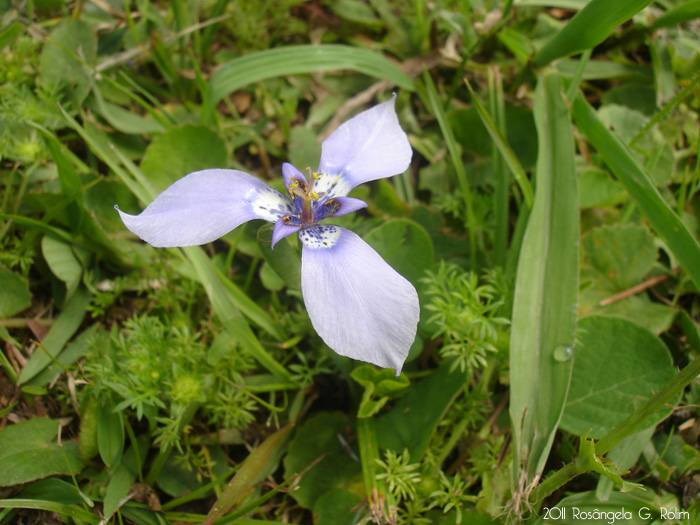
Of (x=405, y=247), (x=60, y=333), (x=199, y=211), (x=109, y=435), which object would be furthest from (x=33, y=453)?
(x=405, y=247)

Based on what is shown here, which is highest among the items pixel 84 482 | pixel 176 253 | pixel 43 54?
pixel 43 54

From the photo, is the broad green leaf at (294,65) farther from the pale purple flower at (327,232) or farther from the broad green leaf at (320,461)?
the broad green leaf at (320,461)

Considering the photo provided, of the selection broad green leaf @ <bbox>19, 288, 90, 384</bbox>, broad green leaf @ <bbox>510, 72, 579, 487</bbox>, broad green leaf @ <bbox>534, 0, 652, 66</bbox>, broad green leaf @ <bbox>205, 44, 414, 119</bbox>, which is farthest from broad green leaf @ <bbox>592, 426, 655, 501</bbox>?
broad green leaf @ <bbox>19, 288, 90, 384</bbox>

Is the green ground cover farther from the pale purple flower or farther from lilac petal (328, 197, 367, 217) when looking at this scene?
lilac petal (328, 197, 367, 217)

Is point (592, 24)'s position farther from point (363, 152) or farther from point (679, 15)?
point (363, 152)

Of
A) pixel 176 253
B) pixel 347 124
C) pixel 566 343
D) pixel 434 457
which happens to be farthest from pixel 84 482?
pixel 566 343

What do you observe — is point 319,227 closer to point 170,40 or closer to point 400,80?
point 400,80
